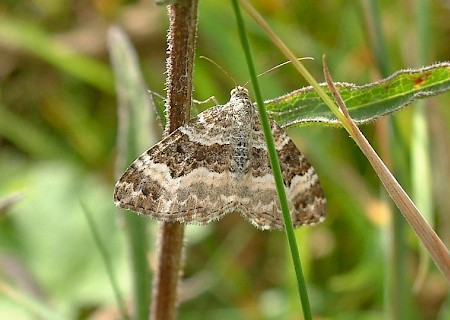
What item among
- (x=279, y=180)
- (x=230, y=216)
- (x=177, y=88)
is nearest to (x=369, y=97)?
(x=279, y=180)

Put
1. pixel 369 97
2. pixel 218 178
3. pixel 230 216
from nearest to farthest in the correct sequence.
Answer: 1. pixel 369 97
2. pixel 218 178
3. pixel 230 216

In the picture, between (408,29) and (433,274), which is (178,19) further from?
(408,29)

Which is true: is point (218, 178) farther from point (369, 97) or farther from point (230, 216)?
point (230, 216)

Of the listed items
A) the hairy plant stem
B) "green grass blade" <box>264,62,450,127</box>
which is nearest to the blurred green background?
"green grass blade" <box>264,62,450,127</box>

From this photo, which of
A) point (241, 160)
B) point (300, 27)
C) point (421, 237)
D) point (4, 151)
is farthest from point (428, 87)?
point (4, 151)

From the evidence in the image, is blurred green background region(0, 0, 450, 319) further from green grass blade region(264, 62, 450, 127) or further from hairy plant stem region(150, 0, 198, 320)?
hairy plant stem region(150, 0, 198, 320)

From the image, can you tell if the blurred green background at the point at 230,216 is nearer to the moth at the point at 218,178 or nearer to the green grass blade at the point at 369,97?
the moth at the point at 218,178
